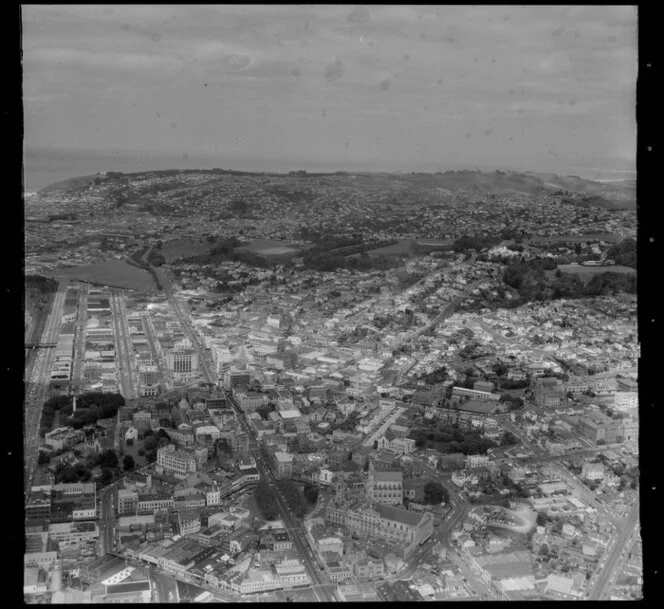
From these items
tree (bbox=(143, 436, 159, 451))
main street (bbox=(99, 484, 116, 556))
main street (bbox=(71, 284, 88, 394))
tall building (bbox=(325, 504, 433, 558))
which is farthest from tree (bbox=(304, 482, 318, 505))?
main street (bbox=(71, 284, 88, 394))

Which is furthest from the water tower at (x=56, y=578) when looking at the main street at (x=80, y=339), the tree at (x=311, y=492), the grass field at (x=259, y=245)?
the grass field at (x=259, y=245)

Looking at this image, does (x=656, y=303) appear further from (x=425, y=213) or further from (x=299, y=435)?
(x=425, y=213)

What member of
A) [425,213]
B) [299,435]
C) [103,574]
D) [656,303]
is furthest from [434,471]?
[425,213]

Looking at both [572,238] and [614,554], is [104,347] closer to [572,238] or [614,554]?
[614,554]

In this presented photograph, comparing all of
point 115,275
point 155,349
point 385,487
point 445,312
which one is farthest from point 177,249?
point 385,487

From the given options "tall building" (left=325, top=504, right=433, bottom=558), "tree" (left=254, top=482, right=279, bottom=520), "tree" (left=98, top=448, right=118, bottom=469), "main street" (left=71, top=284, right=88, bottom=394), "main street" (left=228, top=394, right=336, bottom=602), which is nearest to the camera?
"main street" (left=228, top=394, right=336, bottom=602)

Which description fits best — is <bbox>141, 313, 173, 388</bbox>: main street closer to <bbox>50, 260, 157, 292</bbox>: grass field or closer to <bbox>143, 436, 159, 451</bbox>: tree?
<bbox>50, 260, 157, 292</bbox>: grass field
